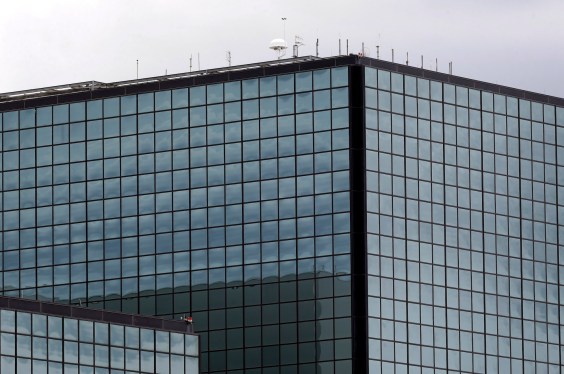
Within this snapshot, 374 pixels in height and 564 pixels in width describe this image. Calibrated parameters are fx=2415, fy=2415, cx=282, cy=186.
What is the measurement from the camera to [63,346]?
17275cm

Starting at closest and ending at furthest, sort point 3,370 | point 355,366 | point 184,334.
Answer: point 3,370 → point 184,334 → point 355,366

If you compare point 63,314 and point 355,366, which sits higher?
point 63,314

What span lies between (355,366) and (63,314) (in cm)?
3447

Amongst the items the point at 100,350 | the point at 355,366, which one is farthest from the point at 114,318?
the point at 355,366

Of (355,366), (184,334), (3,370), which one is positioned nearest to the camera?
(3,370)

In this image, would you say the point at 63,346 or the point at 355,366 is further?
the point at 355,366

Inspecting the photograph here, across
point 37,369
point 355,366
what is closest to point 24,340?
point 37,369

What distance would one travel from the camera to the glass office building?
16988 cm

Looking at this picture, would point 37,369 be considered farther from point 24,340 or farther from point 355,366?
point 355,366

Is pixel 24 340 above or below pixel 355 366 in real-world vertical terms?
above

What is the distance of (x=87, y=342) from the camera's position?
174250mm

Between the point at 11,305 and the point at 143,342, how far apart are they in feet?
39.7

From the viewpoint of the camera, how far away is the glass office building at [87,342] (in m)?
170

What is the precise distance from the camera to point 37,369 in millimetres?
170500
